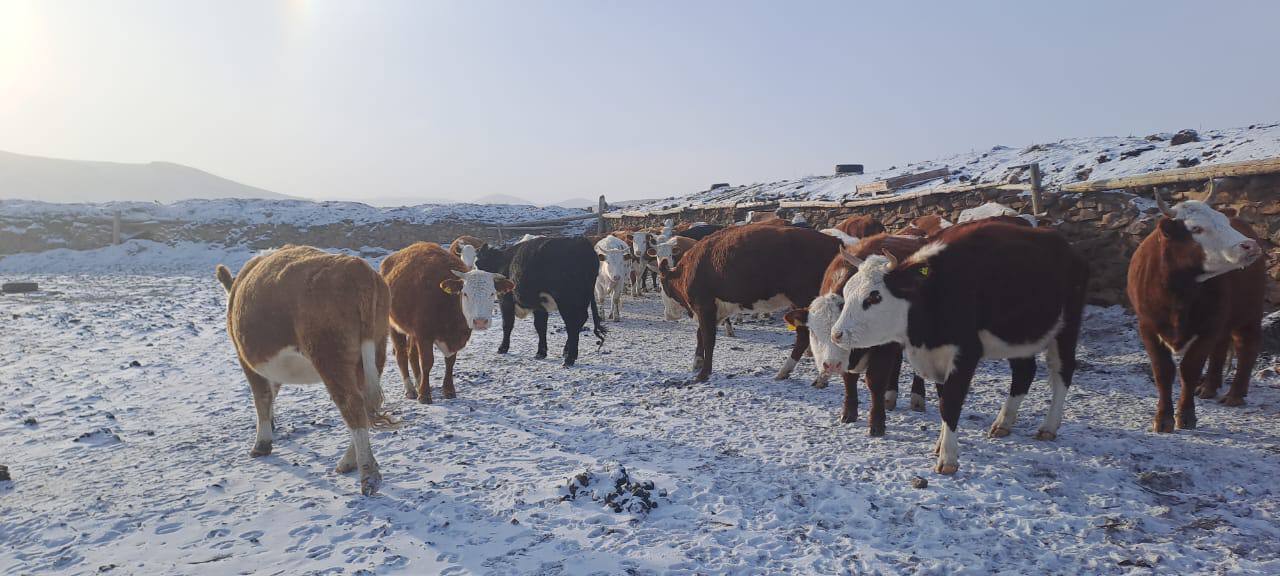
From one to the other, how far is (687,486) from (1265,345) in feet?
22.3

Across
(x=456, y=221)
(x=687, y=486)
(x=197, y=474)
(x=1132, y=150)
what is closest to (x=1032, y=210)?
(x=1132, y=150)

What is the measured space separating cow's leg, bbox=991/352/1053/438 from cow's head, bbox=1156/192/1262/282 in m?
1.37

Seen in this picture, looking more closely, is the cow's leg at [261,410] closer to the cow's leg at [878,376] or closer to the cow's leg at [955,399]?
the cow's leg at [878,376]

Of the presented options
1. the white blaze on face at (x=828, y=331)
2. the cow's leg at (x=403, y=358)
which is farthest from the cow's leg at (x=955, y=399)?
the cow's leg at (x=403, y=358)

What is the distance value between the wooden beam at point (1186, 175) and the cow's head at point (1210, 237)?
3.32 meters

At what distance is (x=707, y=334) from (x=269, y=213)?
28846mm

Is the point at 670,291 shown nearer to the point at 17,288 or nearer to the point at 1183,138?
the point at 1183,138

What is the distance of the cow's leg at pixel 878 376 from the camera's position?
5113 millimetres

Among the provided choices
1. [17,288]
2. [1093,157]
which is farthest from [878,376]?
[17,288]

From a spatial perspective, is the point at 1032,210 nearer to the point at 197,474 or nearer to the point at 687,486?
the point at 687,486

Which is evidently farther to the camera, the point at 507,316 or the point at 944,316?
the point at 507,316

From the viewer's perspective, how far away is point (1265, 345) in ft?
22.2

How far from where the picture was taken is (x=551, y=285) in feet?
30.1

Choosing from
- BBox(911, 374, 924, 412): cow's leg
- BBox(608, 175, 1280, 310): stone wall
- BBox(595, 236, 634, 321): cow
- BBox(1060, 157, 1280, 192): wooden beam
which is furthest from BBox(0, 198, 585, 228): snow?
BBox(911, 374, 924, 412): cow's leg
